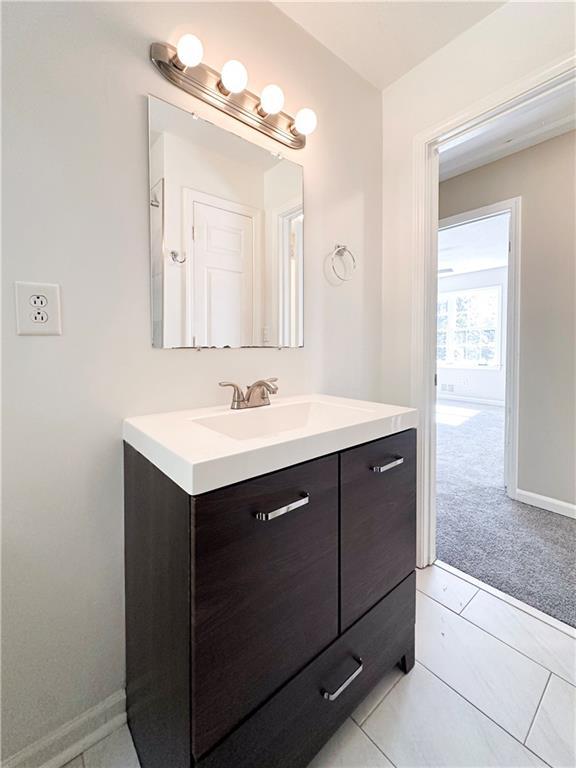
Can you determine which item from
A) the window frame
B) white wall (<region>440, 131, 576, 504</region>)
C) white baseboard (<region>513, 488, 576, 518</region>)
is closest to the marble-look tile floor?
white baseboard (<region>513, 488, 576, 518</region>)

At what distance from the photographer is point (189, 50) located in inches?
39.9

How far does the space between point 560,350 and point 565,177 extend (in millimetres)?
1069

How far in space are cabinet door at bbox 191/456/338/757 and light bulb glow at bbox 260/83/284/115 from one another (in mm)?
1209

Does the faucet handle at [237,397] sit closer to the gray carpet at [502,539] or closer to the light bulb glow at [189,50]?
the light bulb glow at [189,50]

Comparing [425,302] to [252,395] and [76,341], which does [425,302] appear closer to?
[252,395]

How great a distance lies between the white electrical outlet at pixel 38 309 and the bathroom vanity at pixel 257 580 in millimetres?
318

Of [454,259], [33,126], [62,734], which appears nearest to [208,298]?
[33,126]

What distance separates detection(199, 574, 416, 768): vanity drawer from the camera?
2.46 feet

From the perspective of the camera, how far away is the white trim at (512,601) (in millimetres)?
1387

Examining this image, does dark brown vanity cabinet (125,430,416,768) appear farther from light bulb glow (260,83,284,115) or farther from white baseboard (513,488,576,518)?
white baseboard (513,488,576,518)

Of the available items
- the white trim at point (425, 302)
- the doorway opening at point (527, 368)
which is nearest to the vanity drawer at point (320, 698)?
the white trim at point (425, 302)

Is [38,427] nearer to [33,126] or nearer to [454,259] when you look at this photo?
[33,126]

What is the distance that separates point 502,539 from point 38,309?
2.43m

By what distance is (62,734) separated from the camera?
0.95 meters
